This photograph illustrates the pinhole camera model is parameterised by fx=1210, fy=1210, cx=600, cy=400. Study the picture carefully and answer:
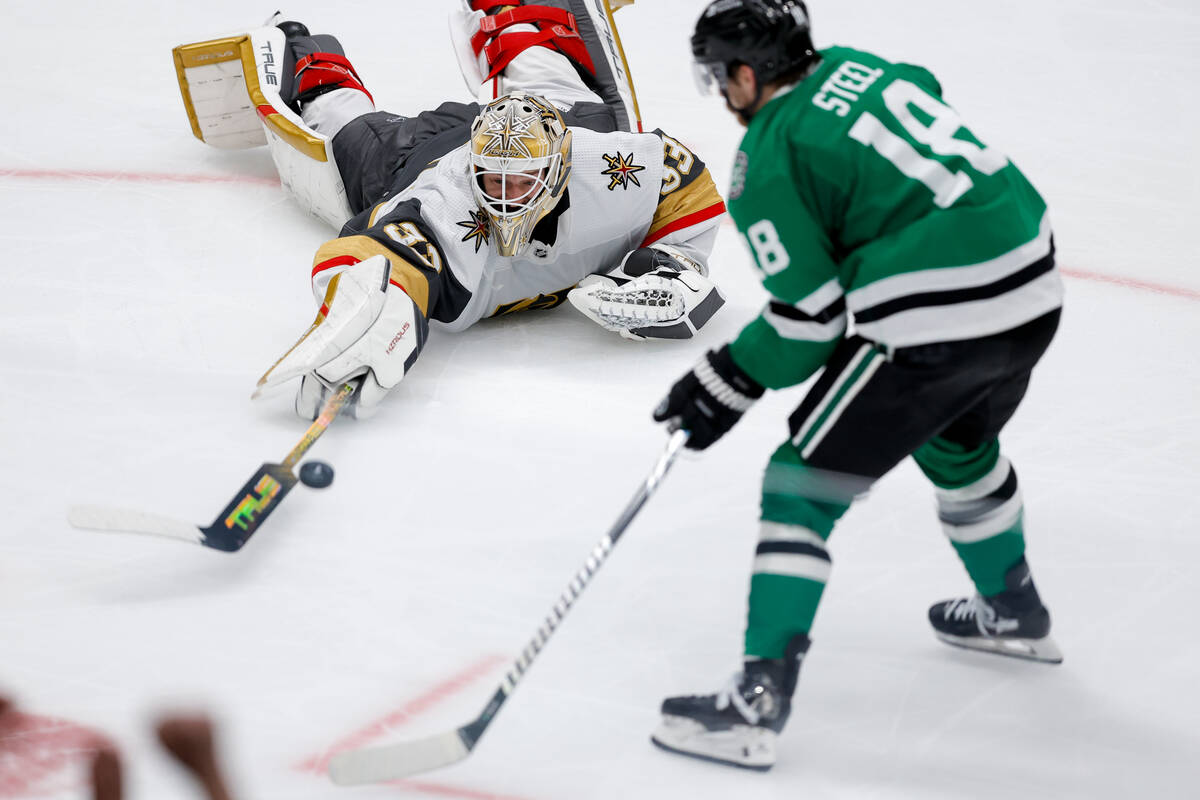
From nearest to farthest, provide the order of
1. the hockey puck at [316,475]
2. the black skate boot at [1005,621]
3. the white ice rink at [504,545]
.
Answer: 1. the white ice rink at [504,545]
2. the black skate boot at [1005,621]
3. the hockey puck at [316,475]

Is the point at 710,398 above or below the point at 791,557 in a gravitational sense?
above

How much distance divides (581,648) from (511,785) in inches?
13.0

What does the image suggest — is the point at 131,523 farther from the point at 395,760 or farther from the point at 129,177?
the point at 129,177

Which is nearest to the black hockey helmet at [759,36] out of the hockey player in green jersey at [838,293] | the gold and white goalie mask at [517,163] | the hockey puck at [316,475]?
the hockey player in green jersey at [838,293]

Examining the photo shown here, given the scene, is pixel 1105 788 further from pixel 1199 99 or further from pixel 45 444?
pixel 1199 99

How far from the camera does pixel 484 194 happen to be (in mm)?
2740

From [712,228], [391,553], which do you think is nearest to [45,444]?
[391,553]

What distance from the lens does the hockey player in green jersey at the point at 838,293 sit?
62.8 inches

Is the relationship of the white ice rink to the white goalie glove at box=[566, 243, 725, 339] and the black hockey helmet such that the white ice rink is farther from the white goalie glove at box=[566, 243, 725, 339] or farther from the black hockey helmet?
the black hockey helmet

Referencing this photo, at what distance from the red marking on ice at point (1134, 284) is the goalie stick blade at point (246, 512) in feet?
7.59

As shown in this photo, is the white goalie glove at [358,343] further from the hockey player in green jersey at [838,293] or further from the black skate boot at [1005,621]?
the black skate boot at [1005,621]

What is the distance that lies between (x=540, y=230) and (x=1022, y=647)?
1.46 meters

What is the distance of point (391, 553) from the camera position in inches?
87.4

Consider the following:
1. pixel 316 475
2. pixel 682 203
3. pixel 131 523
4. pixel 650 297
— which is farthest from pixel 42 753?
pixel 682 203
